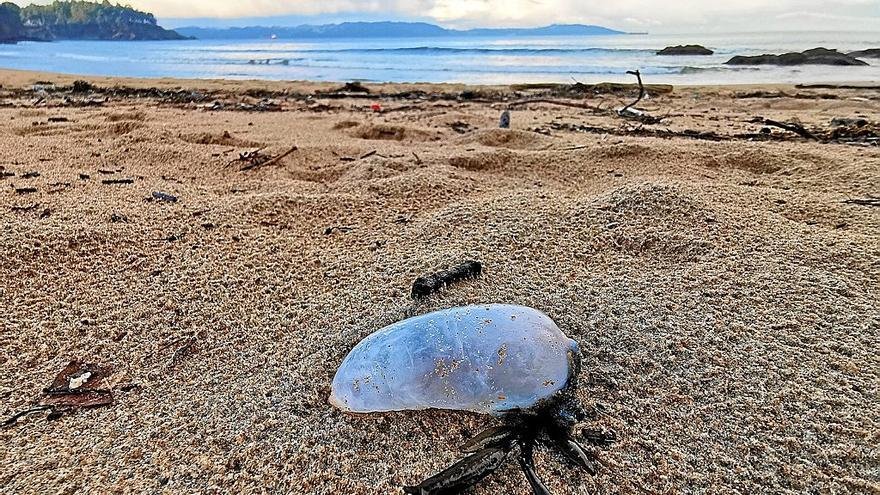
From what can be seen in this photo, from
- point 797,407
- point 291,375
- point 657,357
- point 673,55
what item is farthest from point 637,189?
point 673,55

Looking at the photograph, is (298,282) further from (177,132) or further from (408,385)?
(177,132)

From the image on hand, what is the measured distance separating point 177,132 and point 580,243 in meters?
3.16

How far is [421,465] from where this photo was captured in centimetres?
107

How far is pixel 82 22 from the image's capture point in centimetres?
6800

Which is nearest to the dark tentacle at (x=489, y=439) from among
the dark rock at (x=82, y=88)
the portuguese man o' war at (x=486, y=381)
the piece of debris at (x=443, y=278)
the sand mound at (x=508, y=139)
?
the portuguese man o' war at (x=486, y=381)

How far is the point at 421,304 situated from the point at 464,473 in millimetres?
646

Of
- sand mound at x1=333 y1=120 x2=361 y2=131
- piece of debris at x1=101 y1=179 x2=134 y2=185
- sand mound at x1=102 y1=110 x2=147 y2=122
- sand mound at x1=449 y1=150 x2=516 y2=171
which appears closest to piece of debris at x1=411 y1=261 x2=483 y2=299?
sand mound at x1=449 y1=150 x2=516 y2=171

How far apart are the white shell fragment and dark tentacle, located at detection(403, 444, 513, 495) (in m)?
0.10

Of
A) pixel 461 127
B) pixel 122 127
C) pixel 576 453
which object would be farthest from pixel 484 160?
pixel 122 127

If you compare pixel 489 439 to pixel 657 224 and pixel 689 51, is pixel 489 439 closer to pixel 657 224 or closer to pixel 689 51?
pixel 657 224

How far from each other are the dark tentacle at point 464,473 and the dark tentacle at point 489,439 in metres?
0.01

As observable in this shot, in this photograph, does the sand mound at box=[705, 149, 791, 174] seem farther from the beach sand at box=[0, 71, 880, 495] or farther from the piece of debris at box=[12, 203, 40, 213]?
the piece of debris at box=[12, 203, 40, 213]

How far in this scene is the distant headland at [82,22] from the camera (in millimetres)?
61000

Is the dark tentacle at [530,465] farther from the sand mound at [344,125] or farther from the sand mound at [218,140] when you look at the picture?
the sand mound at [344,125]
